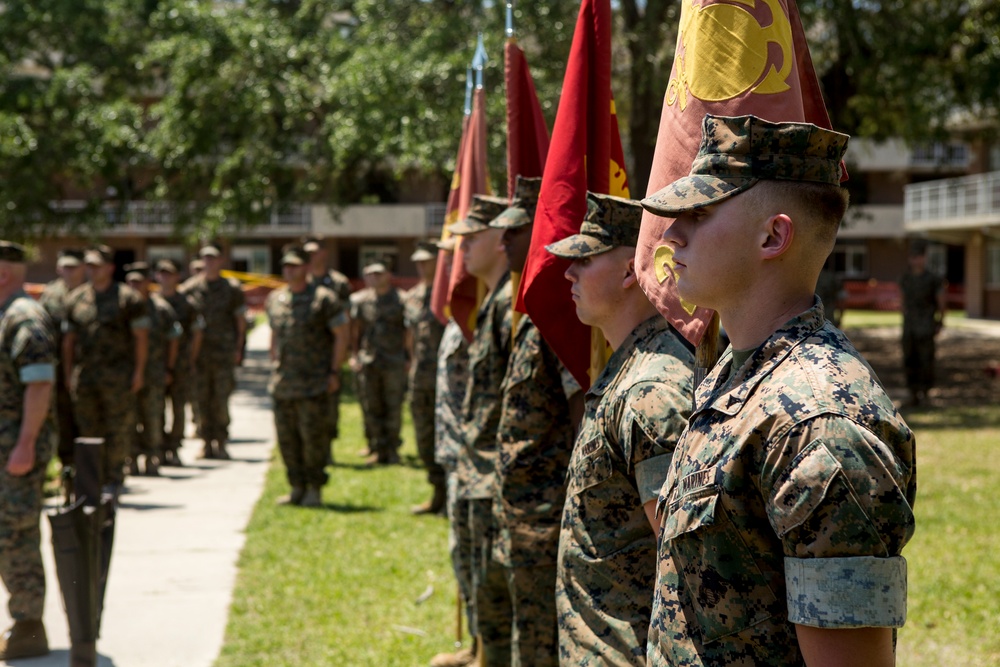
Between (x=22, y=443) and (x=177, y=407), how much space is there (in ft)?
24.9

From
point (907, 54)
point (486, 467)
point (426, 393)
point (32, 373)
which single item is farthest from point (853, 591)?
point (907, 54)

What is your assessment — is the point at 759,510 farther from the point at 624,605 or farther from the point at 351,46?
the point at 351,46

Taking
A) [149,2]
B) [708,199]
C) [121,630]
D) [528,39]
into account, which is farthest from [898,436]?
[149,2]

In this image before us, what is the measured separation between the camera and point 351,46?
1841 centimetres

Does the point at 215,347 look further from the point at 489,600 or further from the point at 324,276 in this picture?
the point at 489,600

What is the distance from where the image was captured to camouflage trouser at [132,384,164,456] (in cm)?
1192

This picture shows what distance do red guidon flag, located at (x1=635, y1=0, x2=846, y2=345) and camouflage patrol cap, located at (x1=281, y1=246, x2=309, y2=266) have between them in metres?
7.58

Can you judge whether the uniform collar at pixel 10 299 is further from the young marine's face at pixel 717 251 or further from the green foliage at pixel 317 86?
the green foliage at pixel 317 86

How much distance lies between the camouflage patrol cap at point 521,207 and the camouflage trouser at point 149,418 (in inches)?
312

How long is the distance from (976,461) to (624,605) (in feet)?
31.8

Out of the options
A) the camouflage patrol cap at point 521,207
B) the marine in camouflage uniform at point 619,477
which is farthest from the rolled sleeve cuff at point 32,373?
the marine in camouflage uniform at point 619,477

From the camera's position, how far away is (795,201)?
6.61 ft

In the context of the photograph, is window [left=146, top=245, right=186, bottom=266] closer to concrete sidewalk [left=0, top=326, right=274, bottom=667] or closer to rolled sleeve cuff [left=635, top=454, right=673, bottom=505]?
concrete sidewalk [left=0, top=326, right=274, bottom=667]

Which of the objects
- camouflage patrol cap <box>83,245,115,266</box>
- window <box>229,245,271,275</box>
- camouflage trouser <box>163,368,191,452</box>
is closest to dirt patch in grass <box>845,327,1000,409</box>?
camouflage trouser <box>163,368,191,452</box>
